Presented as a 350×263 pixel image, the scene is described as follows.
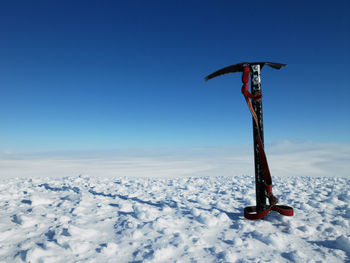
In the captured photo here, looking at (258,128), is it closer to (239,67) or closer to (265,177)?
(265,177)

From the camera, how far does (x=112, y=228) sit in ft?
8.74

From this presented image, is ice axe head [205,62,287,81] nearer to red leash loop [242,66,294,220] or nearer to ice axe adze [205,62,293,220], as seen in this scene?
ice axe adze [205,62,293,220]

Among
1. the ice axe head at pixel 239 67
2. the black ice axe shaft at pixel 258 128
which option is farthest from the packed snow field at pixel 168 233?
the ice axe head at pixel 239 67

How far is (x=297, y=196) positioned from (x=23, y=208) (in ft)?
21.0

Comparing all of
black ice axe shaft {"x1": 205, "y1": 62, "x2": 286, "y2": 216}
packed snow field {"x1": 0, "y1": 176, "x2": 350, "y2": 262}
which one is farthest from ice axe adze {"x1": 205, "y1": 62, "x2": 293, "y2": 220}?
packed snow field {"x1": 0, "y1": 176, "x2": 350, "y2": 262}

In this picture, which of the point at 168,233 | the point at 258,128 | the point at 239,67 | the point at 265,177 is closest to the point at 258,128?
the point at 258,128

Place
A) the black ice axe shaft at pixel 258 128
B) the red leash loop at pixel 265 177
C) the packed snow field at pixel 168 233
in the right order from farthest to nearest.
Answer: the black ice axe shaft at pixel 258 128
the red leash loop at pixel 265 177
the packed snow field at pixel 168 233

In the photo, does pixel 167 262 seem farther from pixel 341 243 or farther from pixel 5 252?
pixel 341 243

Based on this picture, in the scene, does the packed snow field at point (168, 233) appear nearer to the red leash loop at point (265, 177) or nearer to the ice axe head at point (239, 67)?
the red leash loop at point (265, 177)

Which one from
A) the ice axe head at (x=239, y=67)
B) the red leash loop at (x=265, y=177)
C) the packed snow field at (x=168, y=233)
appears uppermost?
the ice axe head at (x=239, y=67)

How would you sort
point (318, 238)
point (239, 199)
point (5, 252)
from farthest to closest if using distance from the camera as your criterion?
1. point (239, 199)
2. point (318, 238)
3. point (5, 252)

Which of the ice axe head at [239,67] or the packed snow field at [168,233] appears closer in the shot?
the packed snow field at [168,233]

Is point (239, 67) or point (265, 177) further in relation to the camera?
point (239, 67)

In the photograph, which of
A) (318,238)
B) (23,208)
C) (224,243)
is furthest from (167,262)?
(23,208)
